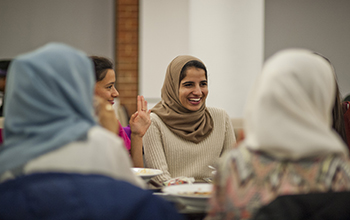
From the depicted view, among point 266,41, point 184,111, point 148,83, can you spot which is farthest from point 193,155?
point 266,41

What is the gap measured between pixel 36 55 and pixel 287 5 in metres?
4.78

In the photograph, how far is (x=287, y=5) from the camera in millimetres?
5320

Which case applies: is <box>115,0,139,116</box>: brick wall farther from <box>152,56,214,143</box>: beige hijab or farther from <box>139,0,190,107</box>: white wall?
<box>152,56,214,143</box>: beige hijab

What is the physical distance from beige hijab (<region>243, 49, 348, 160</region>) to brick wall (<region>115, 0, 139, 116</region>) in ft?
13.3

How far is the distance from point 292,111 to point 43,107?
666 mm

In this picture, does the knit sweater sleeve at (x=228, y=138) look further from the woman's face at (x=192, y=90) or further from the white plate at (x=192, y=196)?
the white plate at (x=192, y=196)

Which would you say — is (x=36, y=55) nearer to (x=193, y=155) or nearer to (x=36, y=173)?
(x=36, y=173)

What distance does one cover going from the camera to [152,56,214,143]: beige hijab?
2393 millimetres

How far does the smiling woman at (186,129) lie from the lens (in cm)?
233

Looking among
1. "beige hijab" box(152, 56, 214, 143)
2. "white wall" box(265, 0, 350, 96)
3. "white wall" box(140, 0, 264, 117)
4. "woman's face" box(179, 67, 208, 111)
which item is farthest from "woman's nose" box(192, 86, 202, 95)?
"white wall" box(265, 0, 350, 96)

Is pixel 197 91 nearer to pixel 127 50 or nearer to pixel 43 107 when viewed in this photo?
pixel 43 107

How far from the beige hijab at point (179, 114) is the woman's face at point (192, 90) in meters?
0.03

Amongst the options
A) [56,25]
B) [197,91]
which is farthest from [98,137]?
[56,25]

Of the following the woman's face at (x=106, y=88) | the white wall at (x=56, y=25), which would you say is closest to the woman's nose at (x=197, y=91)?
the woman's face at (x=106, y=88)
